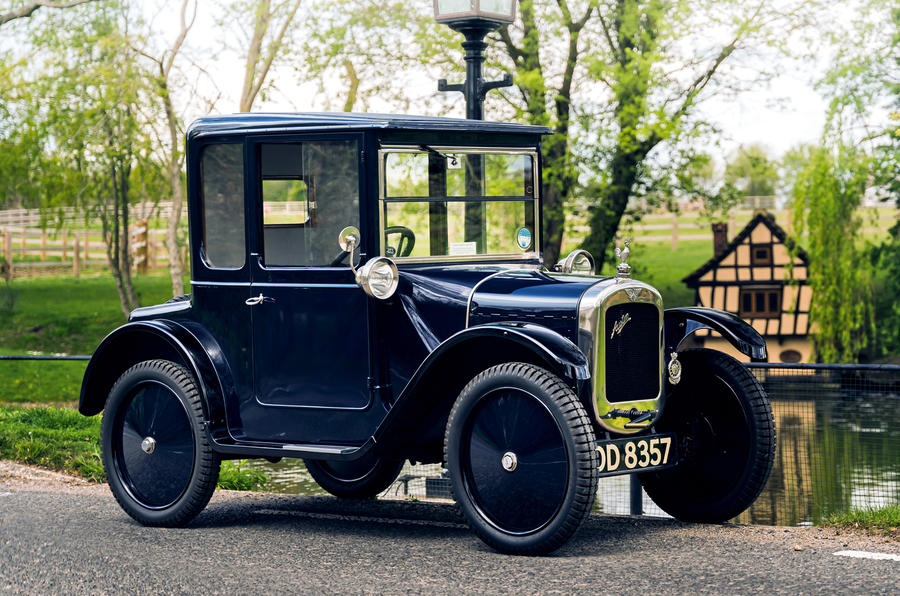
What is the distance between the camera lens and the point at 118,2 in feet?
82.0

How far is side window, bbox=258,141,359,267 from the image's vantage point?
276 inches

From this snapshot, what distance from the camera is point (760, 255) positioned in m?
32.7

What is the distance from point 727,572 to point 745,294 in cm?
2749

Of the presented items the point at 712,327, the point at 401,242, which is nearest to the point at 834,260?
the point at 712,327

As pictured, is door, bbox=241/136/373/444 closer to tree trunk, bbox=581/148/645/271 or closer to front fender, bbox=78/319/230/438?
front fender, bbox=78/319/230/438

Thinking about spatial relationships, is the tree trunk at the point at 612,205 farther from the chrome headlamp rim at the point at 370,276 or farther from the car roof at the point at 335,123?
the chrome headlamp rim at the point at 370,276

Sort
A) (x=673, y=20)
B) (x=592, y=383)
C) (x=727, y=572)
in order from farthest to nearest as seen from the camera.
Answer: (x=673, y=20) → (x=592, y=383) → (x=727, y=572)

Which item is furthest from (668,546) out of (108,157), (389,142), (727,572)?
(108,157)

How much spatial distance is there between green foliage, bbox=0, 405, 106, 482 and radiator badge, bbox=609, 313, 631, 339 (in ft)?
14.5

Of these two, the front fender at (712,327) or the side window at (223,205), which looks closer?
the front fender at (712,327)

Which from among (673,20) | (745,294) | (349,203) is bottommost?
(745,294)

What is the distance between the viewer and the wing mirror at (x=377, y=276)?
6715mm

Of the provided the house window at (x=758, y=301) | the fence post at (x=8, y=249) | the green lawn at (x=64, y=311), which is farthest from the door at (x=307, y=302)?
the fence post at (x=8, y=249)

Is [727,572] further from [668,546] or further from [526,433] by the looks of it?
[526,433]
